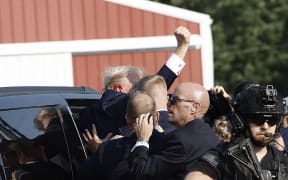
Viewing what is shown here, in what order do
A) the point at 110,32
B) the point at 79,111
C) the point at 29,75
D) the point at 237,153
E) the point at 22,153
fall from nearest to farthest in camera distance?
1. the point at 237,153
2. the point at 22,153
3. the point at 79,111
4. the point at 29,75
5. the point at 110,32

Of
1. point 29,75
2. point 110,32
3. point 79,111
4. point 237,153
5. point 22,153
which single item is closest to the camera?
point 237,153

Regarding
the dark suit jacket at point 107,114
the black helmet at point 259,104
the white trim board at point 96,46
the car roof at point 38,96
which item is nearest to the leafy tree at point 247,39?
the white trim board at point 96,46

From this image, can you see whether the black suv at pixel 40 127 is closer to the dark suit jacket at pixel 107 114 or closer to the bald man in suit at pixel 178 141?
the dark suit jacket at pixel 107 114

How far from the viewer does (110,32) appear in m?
15.7

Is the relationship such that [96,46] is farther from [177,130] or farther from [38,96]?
[177,130]

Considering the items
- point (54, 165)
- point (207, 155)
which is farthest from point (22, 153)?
point (207, 155)

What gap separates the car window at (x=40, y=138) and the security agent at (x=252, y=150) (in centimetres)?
111

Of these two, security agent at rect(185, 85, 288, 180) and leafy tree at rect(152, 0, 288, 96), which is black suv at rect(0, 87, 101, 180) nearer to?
security agent at rect(185, 85, 288, 180)

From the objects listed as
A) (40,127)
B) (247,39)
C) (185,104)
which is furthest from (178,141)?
(247,39)

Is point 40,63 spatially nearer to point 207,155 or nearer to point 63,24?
point 63,24

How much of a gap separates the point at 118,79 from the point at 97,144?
613 millimetres

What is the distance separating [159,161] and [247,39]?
104ft

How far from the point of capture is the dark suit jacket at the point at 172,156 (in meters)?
5.30

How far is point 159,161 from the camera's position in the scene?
5332 mm
